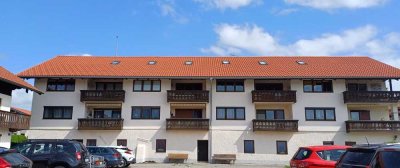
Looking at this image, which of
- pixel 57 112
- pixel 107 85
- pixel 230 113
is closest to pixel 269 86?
pixel 230 113

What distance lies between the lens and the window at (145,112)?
33625mm

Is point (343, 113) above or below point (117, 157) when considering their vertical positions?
above

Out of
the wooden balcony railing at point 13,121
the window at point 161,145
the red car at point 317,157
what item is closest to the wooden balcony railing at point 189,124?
the window at point 161,145

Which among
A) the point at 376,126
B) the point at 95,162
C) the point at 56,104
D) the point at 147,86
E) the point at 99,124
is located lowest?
the point at 95,162

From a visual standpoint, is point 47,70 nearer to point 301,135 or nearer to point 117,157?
point 117,157

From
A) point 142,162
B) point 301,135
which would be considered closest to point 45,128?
point 142,162

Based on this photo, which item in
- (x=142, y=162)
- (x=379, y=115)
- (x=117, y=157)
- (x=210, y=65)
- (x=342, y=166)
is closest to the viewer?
(x=342, y=166)

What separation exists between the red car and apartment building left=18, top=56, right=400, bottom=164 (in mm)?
18613

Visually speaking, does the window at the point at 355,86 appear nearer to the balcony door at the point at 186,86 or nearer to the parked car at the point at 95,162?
the balcony door at the point at 186,86

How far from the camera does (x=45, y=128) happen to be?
33.2 metres

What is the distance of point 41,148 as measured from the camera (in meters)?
14.7

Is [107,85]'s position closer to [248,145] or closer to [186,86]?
[186,86]

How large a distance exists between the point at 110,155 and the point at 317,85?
19968 millimetres

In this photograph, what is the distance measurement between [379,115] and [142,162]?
69.4 ft
